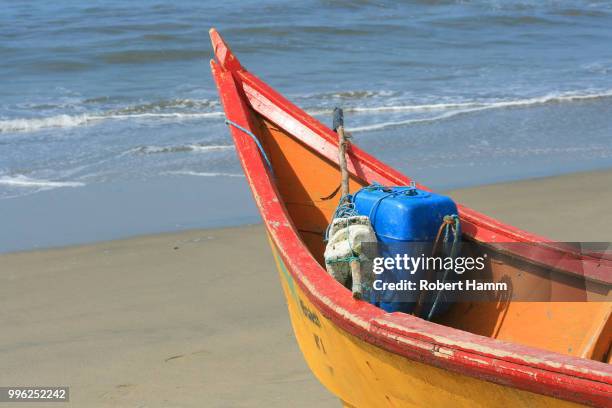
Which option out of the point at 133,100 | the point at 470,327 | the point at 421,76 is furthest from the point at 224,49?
the point at 421,76

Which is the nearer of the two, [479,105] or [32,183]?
[32,183]

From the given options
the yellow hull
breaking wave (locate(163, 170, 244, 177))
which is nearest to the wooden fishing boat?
the yellow hull

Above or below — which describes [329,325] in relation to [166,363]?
above

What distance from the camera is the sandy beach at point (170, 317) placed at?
4.22 metres

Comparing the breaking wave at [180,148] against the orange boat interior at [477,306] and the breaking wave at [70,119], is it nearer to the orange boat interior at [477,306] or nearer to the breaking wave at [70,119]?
the breaking wave at [70,119]

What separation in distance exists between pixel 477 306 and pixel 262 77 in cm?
979

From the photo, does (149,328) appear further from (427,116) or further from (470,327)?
(427,116)

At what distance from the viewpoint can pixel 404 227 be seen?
364cm

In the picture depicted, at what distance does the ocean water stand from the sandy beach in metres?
0.66

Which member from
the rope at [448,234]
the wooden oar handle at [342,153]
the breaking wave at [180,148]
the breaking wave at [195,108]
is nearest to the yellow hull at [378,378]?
the rope at [448,234]

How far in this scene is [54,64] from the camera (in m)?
14.2

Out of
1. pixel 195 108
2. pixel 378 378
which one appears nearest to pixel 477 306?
pixel 378 378

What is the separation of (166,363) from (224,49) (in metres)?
1.99

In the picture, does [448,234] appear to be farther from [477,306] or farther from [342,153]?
[342,153]
